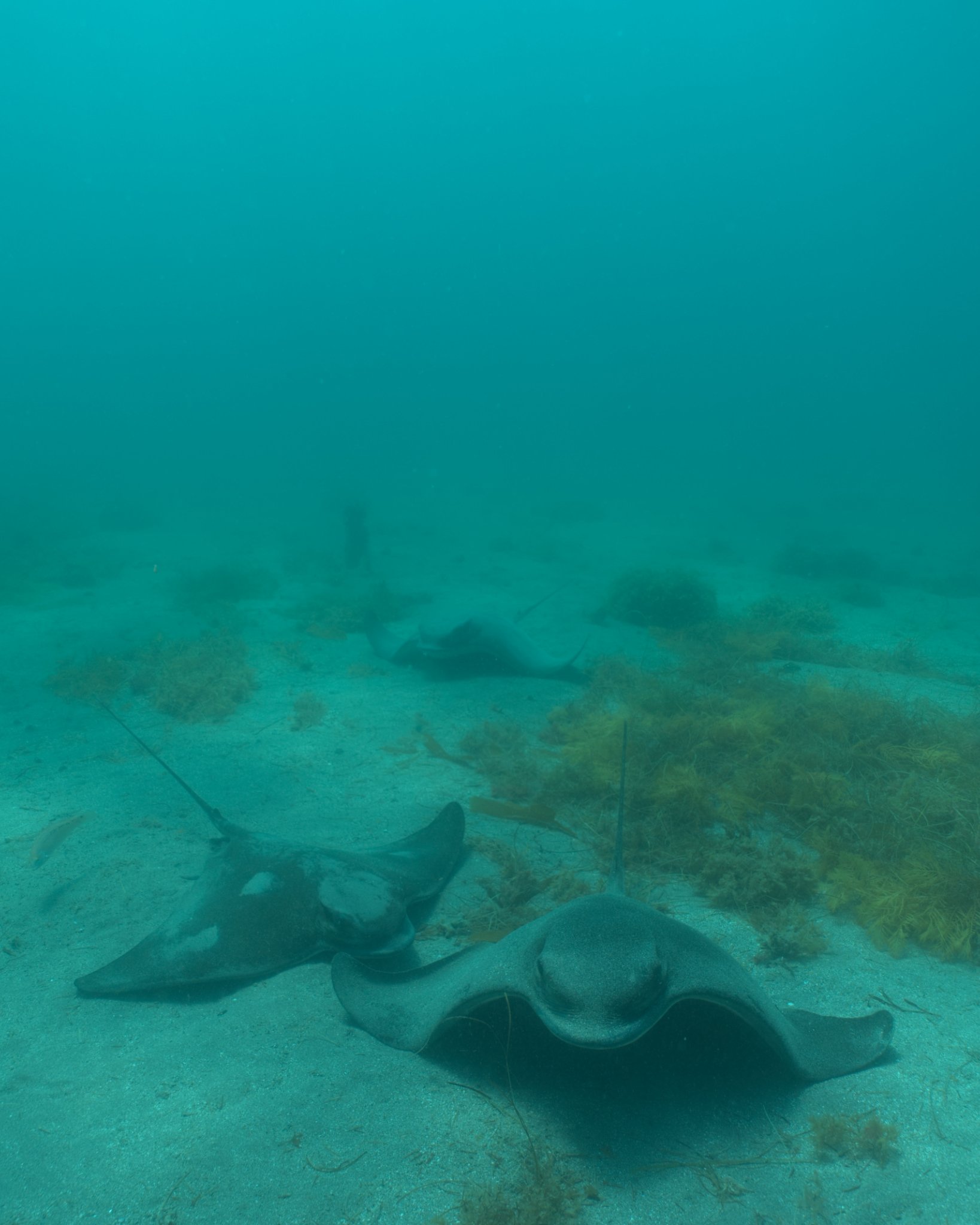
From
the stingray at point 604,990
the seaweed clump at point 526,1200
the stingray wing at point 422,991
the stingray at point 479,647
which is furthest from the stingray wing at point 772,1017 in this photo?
the stingray at point 479,647

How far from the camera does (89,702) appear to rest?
8.10 metres

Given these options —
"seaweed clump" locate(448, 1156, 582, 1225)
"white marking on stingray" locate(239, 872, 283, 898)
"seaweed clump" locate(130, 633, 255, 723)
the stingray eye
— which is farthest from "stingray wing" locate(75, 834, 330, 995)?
"seaweed clump" locate(130, 633, 255, 723)

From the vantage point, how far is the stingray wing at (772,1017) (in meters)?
2.37

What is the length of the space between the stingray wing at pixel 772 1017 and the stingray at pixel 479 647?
6.25 meters

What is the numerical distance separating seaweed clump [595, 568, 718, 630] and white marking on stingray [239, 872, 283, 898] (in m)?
9.76

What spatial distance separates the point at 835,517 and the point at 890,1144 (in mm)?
38213

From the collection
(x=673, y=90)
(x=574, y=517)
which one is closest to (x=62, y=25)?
(x=673, y=90)

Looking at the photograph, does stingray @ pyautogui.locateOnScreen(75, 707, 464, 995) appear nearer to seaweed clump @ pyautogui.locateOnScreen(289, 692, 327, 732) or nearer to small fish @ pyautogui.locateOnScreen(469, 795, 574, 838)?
small fish @ pyautogui.locateOnScreen(469, 795, 574, 838)

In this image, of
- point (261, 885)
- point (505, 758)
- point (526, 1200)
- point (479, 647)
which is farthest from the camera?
point (479, 647)

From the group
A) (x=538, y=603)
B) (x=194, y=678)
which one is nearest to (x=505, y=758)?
(x=194, y=678)

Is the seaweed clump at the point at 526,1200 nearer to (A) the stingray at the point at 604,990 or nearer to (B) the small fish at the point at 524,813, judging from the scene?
(A) the stingray at the point at 604,990

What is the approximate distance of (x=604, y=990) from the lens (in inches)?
91.4

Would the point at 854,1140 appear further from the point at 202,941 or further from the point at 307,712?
the point at 307,712

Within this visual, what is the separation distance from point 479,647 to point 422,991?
6.24m
